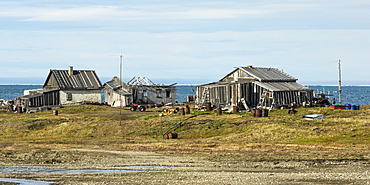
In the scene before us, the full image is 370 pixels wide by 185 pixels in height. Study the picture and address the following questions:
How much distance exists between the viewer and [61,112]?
215ft

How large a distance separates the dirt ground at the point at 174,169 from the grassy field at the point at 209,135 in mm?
2168

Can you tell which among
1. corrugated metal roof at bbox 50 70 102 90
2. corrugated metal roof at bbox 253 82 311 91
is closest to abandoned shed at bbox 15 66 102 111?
corrugated metal roof at bbox 50 70 102 90

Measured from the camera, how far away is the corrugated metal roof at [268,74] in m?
69.4

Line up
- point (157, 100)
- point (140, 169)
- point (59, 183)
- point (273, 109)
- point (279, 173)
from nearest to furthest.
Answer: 1. point (59, 183)
2. point (279, 173)
3. point (140, 169)
4. point (273, 109)
5. point (157, 100)

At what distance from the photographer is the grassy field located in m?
34.1

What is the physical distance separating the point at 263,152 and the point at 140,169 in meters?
9.63

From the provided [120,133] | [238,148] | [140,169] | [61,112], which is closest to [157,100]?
[61,112]

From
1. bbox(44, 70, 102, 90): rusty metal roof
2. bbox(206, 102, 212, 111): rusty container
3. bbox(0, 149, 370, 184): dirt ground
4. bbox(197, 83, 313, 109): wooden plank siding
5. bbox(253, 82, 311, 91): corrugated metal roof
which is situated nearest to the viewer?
bbox(0, 149, 370, 184): dirt ground

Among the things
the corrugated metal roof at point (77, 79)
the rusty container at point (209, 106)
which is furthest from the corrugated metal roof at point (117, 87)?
the rusty container at point (209, 106)

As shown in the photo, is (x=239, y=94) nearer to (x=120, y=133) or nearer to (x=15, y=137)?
(x=120, y=133)

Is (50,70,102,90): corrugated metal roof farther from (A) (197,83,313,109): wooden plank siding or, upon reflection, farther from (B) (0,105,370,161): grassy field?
(B) (0,105,370,161): grassy field

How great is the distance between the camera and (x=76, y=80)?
7700cm

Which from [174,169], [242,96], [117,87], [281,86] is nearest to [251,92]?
[242,96]

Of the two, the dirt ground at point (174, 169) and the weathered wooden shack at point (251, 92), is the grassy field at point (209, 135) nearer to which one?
the dirt ground at point (174, 169)
